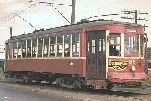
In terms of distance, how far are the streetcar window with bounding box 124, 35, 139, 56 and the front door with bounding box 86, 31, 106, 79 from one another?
1025 millimetres

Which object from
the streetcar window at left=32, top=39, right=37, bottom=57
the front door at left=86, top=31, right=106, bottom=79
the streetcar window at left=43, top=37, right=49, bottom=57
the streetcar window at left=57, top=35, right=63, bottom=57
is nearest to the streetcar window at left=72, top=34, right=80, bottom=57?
the front door at left=86, top=31, right=106, bottom=79

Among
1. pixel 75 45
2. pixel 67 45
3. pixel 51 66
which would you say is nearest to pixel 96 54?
pixel 75 45

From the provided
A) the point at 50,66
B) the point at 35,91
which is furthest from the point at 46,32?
the point at 35,91

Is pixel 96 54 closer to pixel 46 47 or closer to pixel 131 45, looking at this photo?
pixel 131 45

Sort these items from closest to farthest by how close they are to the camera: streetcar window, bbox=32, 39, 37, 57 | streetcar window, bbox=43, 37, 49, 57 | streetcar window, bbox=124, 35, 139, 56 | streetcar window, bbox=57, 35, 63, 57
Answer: streetcar window, bbox=124, 35, 139, 56 < streetcar window, bbox=57, 35, 63, 57 < streetcar window, bbox=43, 37, 49, 57 < streetcar window, bbox=32, 39, 37, 57

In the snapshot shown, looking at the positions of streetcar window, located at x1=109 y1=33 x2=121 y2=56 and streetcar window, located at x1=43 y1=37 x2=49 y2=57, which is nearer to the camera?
streetcar window, located at x1=109 y1=33 x2=121 y2=56

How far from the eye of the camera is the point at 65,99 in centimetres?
1477

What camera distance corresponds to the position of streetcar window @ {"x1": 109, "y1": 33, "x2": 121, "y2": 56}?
16.4m

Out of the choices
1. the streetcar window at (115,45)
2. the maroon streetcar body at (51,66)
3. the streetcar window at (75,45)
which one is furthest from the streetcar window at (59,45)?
the streetcar window at (115,45)

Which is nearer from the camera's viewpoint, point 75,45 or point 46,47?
point 75,45

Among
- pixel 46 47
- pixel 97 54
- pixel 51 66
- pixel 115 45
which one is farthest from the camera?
pixel 46 47

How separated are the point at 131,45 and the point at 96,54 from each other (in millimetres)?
1686

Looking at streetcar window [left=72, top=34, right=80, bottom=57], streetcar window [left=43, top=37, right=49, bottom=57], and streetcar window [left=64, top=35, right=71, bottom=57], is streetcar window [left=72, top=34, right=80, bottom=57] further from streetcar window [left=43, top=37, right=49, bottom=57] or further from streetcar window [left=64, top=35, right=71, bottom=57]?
streetcar window [left=43, top=37, right=49, bottom=57]

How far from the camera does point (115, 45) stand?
16.5 m
